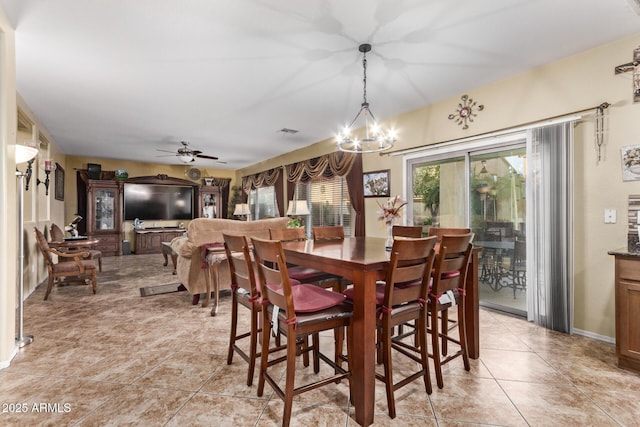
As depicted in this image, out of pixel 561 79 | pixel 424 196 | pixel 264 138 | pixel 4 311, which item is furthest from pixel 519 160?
pixel 4 311

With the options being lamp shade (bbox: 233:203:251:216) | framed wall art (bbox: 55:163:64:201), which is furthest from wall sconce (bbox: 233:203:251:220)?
framed wall art (bbox: 55:163:64:201)

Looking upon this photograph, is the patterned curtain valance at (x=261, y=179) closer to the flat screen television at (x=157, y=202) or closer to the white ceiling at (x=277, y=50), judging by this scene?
the flat screen television at (x=157, y=202)

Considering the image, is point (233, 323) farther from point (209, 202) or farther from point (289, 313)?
point (209, 202)

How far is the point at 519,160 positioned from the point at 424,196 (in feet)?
4.12

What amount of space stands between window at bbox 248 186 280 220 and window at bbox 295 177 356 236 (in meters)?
1.20

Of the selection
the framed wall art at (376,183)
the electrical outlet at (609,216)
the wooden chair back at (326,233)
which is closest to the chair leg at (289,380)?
the wooden chair back at (326,233)

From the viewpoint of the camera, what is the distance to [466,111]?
3.82m

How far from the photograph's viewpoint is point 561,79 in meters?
3.03

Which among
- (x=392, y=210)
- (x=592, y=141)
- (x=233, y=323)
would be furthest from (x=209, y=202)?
(x=592, y=141)

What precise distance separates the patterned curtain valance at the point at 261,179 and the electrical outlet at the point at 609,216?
19.5 ft

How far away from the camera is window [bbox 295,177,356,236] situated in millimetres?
5805

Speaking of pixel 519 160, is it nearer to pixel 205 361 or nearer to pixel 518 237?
pixel 518 237

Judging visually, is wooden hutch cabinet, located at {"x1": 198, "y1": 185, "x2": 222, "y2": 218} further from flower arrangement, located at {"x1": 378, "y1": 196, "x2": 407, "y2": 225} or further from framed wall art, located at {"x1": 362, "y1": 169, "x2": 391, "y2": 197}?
flower arrangement, located at {"x1": 378, "y1": 196, "x2": 407, "y2": 225}

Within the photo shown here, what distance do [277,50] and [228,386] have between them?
107 inches
